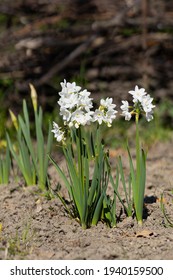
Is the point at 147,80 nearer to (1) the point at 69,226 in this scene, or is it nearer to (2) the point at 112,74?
(2) the point at 112,74

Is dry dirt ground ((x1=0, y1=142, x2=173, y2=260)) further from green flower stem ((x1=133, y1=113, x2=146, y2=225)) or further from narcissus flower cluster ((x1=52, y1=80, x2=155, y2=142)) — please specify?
narcissus flower cluster ((x1=52, y1=80, x2=155, y2=142))

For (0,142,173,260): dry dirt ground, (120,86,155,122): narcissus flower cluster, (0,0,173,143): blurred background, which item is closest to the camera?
(0,142,173,260): dry dirt ground

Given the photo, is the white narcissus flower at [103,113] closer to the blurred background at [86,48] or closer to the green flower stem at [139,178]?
the green flower stem at [139,178]

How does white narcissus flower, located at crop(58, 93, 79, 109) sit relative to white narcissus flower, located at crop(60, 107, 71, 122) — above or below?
above

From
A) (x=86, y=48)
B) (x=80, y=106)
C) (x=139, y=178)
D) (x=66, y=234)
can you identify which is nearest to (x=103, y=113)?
(x=80, y=106)

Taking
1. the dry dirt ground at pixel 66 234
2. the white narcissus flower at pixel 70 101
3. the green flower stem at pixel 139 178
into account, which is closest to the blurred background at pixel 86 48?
the dry dirt ground at pixel 66 234

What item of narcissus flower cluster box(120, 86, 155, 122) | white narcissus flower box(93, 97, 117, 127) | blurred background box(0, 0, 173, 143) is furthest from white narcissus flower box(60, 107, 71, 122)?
blurred background box(0, 0, 173, 143)
